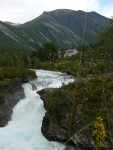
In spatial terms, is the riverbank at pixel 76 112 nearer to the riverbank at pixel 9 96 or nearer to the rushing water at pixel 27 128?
the rushing water at pixel 27 128

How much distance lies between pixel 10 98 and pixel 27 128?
6.92m

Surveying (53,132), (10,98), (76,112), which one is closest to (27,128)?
(53,132)

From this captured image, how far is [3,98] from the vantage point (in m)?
26.2

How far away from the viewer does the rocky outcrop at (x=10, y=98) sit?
2362cm

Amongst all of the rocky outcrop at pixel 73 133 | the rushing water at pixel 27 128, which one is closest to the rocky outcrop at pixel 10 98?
the rushing water at pixel 27 128

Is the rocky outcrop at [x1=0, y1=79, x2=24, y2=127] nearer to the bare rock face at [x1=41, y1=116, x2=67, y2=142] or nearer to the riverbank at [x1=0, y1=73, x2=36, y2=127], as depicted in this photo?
the riverbank at [x1=0, y1=73, x2=36, y2=127]

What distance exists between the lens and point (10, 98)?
27438 mm

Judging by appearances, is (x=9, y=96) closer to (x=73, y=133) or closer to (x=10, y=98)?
(x=10, y=98)

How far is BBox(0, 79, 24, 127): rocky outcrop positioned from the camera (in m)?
23.6

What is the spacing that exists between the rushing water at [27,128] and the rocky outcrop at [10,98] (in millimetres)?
379

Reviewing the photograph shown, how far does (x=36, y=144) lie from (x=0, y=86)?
38.7 ft

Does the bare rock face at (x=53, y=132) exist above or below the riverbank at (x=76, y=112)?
below

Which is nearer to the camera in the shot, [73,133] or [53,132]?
[73,133]

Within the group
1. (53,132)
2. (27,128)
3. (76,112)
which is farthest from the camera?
(27,128)
